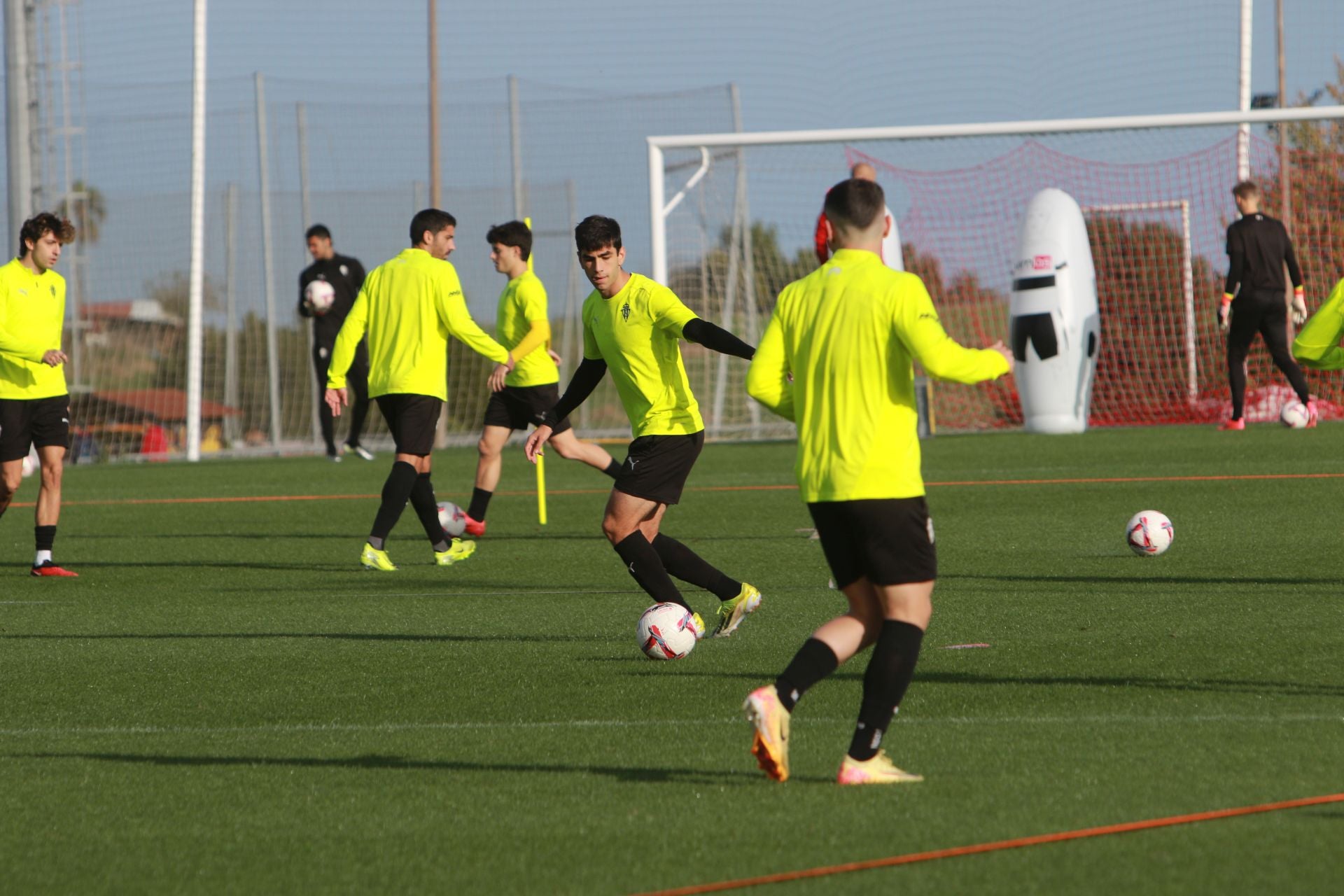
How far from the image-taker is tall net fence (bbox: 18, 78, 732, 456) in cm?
2527

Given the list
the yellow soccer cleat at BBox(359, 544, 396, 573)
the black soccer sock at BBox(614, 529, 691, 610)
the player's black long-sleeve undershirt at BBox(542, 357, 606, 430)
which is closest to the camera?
the black soccer sock at BBox(614, 529, 691, 610)

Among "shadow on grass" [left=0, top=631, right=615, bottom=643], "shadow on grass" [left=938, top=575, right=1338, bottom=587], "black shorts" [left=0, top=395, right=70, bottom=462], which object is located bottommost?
"shadow on grass" [left=0, top=631, right=615, bottom=643]

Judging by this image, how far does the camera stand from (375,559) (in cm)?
996

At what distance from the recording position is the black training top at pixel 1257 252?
54.1ft

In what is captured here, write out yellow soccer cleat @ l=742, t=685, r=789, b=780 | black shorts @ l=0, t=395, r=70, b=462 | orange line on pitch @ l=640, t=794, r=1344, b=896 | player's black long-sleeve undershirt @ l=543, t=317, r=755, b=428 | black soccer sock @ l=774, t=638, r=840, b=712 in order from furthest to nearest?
black shorts @ l=0, t=395, r=70, b=462 < player's black long-sleeve undershirt @ l=543, t=317, r=755, b=428 < black soccer sock @ l=774, t=638, r=840, b=712 < yellow soccer cleat @ l=742, t=685, r=789, b=780 < orange line on pitch @ l=640, t=794, r=1344, b=896

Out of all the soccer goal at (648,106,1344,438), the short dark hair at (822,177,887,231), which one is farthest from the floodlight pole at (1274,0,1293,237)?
the short dark hair at (822,177,887,231)

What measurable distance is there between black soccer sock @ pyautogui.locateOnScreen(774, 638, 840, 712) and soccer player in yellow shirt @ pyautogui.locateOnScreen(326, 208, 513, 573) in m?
5.65

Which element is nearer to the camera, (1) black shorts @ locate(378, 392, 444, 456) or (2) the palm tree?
(1) black shorts @ locate(378, 392, 444, 456)

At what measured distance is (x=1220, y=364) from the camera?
21094 mm

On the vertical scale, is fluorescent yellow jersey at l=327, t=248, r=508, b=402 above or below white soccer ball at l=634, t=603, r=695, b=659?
above

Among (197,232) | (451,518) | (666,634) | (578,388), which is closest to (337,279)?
(197,232)

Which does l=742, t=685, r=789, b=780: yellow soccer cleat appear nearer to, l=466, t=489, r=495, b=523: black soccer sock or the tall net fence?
l=466, t=489, r=495, b=523: black soccer sock

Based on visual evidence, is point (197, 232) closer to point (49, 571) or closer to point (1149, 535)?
point (49, 571)

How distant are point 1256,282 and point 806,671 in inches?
531
